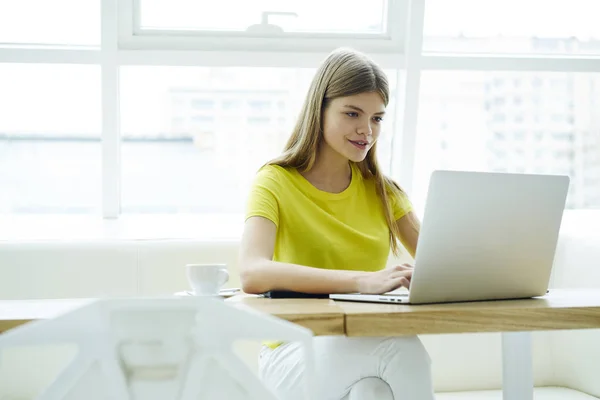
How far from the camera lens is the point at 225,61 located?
2840 millimetres

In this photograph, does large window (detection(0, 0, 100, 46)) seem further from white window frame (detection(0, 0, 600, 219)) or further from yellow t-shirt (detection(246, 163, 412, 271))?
yellow t-shirt (detection(246, 163, 412, 271))

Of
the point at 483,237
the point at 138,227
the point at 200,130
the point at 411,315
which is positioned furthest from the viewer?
the point at 200,130

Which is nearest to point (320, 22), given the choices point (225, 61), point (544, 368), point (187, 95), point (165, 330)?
point (225, 61)

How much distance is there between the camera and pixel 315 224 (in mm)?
1969

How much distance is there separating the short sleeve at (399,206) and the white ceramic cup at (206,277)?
708 millimetres

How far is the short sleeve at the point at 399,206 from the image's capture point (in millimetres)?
2145

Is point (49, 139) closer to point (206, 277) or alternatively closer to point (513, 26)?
point (206, 277)

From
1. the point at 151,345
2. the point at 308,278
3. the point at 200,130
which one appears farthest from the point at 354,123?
the point at 151,345

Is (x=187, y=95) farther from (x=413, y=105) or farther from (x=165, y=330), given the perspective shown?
(x=165, y=330)

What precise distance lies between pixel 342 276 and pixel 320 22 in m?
1.59

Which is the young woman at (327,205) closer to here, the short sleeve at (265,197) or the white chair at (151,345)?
the short sleeve at (265,197)

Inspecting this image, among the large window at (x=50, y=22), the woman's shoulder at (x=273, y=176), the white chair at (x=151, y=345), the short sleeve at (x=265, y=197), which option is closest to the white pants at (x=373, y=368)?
the short sleeve at (x=265, y=197)

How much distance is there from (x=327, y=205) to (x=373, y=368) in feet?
2.14

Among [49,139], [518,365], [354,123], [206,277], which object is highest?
[354,123]
